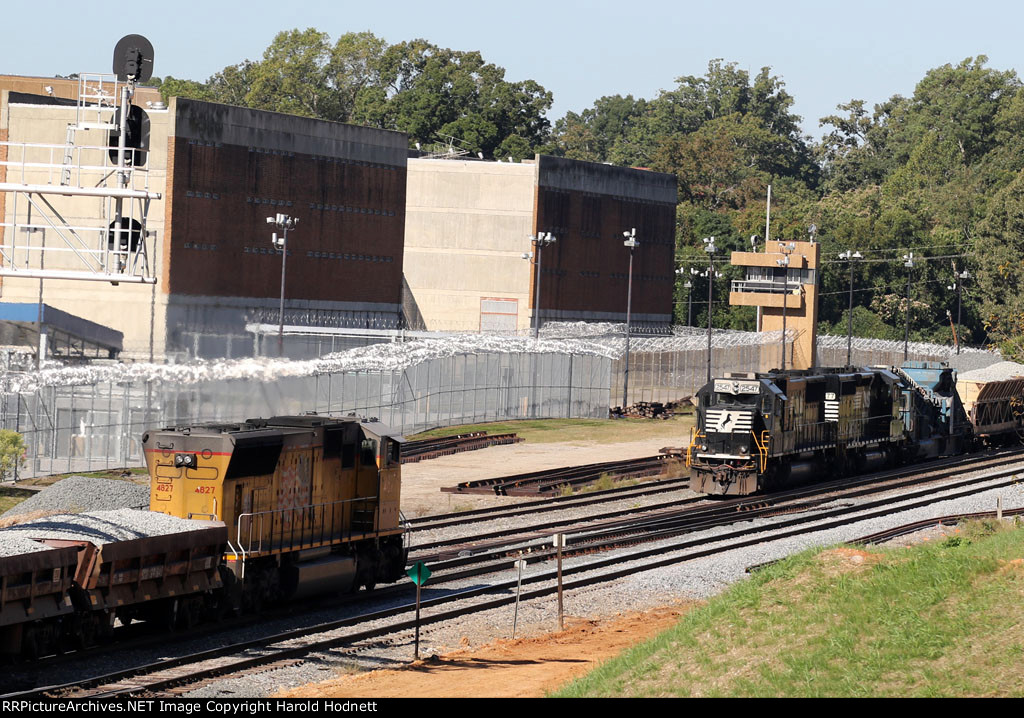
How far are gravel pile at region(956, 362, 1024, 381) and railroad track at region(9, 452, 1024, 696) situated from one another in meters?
10.6

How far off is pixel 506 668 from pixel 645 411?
5319 cm

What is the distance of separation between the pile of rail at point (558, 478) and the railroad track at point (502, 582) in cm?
760

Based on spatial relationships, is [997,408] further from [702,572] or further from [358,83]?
[358,83]

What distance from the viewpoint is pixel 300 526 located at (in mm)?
25703

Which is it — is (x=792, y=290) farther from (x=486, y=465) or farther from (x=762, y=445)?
(x=762, y=445)

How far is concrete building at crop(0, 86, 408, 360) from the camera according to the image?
81625 millimetres

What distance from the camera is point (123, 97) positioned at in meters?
26.7

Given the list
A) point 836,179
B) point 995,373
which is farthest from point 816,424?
point 836,179

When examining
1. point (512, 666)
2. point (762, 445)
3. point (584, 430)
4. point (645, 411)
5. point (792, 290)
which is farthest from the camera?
point (792, 290)

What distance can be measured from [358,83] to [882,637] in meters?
175

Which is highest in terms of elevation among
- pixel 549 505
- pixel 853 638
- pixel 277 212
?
pixel 277 212

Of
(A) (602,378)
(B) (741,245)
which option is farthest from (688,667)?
(B) (741,245)

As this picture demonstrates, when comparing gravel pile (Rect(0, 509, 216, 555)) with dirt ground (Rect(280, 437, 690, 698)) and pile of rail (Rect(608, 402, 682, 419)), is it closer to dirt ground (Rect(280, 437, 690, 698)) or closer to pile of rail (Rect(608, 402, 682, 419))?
dirt ground (Rect(280, 437, 690, 698))
